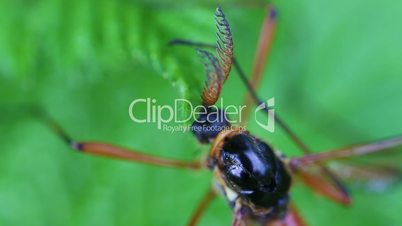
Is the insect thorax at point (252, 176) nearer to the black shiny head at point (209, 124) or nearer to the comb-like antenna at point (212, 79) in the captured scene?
the black shiny head at point (209, 124)

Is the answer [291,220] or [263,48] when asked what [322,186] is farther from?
[263,48]

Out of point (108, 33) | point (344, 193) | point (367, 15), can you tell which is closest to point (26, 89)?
point (108, 33)

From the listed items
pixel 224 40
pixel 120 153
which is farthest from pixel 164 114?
pixel 224 40

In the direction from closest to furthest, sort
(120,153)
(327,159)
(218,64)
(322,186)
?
1. (218,64)
2. (120,153)
3. (327,159)
4. (322,186)

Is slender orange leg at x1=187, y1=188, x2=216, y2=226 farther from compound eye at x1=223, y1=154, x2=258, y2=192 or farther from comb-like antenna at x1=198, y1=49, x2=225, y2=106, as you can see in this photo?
comb-like antenna at x1=198, y1=49, x2=225, y2=106

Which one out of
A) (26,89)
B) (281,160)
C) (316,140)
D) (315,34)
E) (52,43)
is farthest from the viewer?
(315,34)

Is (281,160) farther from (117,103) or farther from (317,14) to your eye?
→ (317,14)
